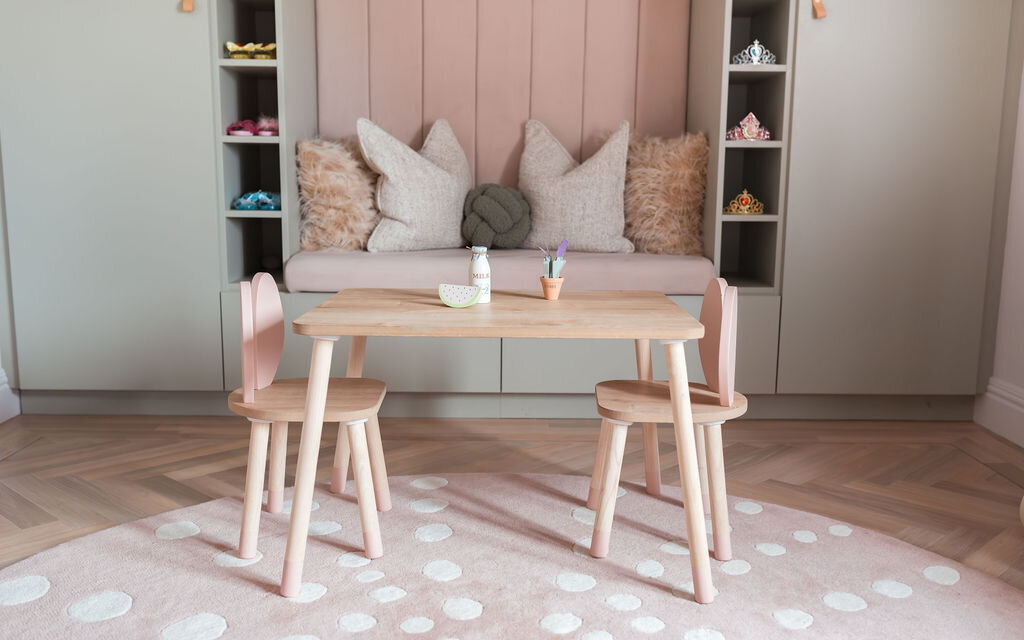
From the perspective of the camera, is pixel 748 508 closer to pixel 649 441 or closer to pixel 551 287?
pixel 649 441

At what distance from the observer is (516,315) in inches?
76.0

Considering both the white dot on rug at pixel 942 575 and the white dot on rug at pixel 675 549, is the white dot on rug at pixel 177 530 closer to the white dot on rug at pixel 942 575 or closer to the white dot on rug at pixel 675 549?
the white dot on rug at pixel 675 549

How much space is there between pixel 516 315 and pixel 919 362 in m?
1.92

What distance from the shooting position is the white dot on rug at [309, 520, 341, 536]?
211 cm

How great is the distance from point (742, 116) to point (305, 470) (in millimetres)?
2464

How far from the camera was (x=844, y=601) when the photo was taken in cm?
180

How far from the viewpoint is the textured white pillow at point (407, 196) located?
10.4ft

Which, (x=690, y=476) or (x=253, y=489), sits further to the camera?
(x=253, y=489)

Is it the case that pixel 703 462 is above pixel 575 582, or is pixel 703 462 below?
above

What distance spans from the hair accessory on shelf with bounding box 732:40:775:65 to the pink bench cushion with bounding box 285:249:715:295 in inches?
29.8

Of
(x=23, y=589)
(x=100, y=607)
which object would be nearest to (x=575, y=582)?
(x=100, y=607)

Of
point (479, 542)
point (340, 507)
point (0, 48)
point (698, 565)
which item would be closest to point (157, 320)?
point (0, 48)

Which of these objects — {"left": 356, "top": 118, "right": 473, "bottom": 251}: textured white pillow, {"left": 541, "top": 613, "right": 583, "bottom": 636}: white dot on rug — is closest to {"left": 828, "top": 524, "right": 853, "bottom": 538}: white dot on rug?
{"left": 541, "top": 613, "right": 583, "bottom": 636}: white dot on rug

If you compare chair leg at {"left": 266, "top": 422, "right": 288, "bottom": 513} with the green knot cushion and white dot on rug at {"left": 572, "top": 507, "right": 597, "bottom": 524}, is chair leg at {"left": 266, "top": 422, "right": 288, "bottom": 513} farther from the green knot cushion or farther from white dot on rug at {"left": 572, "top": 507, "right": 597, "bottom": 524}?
the green knot cushion
